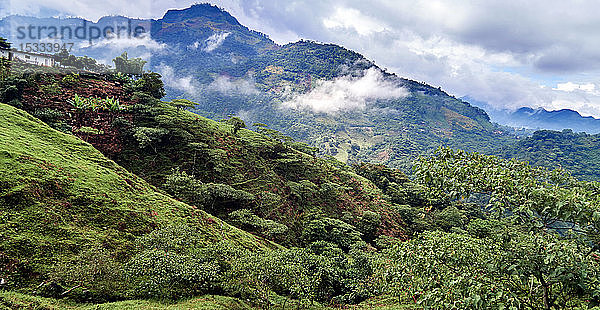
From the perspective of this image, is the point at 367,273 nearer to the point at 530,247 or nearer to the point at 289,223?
the point at 289,223

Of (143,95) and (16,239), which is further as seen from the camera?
(143,95)

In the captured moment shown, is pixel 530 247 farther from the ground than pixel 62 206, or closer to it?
farther from the ground

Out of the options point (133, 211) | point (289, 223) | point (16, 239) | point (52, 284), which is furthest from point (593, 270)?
point (289, 223)

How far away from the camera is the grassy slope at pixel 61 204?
1010 cm

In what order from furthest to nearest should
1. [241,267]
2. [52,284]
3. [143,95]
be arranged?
[143,95] < [241,267] < [52,284]

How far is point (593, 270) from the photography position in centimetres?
510

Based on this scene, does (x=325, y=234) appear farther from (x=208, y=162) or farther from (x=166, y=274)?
(x=166, y=274)

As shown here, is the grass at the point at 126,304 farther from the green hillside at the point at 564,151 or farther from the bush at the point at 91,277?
the green hillside at the point at 564,151

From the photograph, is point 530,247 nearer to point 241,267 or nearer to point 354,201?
point 241,267

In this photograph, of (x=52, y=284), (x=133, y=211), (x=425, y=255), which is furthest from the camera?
(x=133, y=211)

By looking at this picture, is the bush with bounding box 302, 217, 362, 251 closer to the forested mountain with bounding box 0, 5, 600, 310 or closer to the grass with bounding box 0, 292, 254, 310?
the forested mountain with bounding box 0, 5, 600, 310

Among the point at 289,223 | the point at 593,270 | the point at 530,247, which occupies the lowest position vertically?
the point at 289,223

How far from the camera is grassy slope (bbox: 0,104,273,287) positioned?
10.1 m

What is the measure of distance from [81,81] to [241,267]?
33.6 m
